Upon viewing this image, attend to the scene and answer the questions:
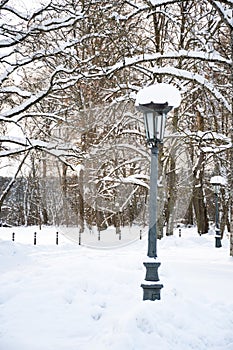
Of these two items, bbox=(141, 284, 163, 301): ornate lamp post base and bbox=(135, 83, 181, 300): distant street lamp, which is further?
bbox=(135, 83, 181, 300): distant street lamp

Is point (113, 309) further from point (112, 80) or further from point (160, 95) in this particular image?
point (112, 80)

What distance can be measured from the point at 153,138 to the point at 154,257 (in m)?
1.69

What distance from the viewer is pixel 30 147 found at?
10609 millimetres

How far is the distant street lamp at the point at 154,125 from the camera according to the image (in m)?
5.88

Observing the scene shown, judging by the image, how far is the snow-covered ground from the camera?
4.77 meters

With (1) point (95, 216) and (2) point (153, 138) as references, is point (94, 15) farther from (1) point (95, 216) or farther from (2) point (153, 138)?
(1) point (95, 216)

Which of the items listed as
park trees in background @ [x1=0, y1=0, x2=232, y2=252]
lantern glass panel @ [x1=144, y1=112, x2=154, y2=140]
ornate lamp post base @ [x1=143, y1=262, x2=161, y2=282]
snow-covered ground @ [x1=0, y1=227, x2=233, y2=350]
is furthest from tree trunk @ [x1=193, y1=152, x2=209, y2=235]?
ornate lamp post base @ [x1=143, y1=262, x2=161, y2=282]

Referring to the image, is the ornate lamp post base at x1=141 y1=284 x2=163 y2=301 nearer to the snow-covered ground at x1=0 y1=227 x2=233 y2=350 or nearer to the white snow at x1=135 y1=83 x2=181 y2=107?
the snow-covered ground at x1=0 y1=227 x2=233 y2=350

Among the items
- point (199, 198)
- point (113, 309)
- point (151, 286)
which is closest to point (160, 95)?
point (151, 286)

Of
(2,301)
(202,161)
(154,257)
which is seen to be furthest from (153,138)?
(202,161)

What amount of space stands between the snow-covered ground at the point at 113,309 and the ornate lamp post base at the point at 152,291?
109 mm

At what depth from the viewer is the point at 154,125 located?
240 inches

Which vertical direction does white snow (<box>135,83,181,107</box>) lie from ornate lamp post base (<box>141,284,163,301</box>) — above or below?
above

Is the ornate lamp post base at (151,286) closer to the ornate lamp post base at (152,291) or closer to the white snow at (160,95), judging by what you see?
the ornate lamp post base at (152,291)
